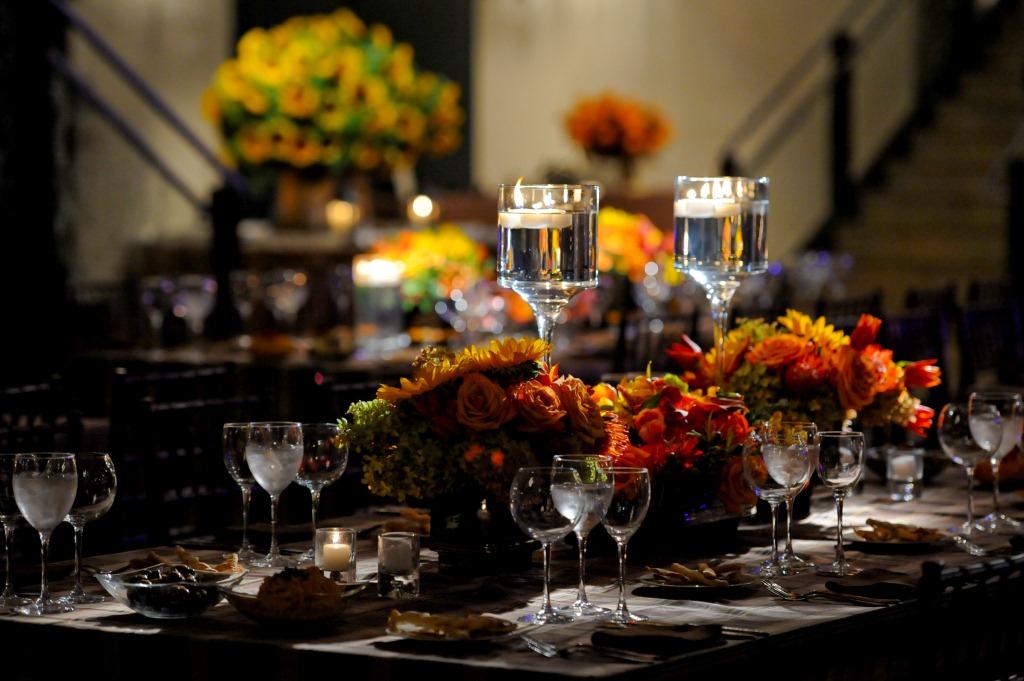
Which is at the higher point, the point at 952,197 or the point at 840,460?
the point at 952,197

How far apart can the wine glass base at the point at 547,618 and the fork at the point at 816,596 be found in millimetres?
365

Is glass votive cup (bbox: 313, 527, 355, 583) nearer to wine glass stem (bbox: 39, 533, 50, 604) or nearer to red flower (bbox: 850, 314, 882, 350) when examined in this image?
Answer: wine glass stem (bbox: 39, 533, 50, 604)

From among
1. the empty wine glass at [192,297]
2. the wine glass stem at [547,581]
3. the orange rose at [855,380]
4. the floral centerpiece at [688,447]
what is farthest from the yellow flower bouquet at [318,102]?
the wine glass stem at [547,581]

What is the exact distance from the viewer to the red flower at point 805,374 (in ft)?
10.7

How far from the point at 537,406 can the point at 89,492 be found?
65 cm

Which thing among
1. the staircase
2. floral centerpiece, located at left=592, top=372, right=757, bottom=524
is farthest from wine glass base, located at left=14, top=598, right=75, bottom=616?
the staircase

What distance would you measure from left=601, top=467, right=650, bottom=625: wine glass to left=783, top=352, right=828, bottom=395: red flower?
906mm

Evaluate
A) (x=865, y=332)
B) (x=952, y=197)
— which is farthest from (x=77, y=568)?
(x=952, y=197)

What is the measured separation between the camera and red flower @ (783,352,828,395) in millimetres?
3268

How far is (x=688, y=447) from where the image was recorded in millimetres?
2924

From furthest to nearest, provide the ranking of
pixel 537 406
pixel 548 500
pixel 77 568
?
pixel 537 406
pixel 77 568
pixel 548 500

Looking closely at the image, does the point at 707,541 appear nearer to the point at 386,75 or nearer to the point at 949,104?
the point at 386,75

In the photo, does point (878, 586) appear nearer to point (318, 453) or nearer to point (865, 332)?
point (865, 332)

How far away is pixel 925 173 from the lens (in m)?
13.1
